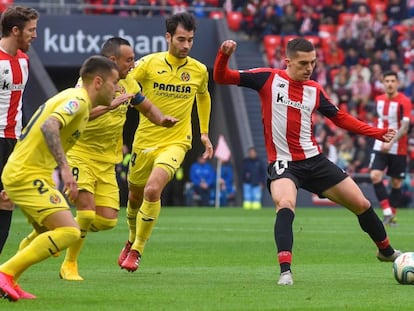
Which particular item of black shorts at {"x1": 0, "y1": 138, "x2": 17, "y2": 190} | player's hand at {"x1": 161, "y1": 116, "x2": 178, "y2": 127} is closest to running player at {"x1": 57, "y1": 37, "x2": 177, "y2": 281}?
player's hand at {"x1": 161, "y1": 116, "x2": 178, "y2": 127}

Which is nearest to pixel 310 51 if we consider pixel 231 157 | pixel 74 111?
pixel 74 111

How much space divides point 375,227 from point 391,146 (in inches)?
408

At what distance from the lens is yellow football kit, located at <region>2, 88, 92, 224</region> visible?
9398 mm

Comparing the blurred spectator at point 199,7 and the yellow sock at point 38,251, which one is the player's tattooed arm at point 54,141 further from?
the blurred spectator at point 199,7

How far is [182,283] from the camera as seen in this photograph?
441 inches

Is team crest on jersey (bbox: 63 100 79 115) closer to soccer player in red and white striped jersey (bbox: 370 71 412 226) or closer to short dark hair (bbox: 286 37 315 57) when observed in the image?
short dark hair (bbox: 286 37 315 57)

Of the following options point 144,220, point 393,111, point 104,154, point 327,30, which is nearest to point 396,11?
point 327,30

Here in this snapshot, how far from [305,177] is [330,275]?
3.68ft

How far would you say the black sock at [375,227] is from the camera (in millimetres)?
12070

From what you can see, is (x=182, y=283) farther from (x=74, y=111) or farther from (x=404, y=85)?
(x=404, y=85)

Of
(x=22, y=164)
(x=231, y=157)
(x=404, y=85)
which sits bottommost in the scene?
(x=231, y=157)

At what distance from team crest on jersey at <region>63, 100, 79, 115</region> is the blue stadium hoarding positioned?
24.7 m

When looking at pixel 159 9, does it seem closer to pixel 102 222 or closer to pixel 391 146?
pixel 391 146

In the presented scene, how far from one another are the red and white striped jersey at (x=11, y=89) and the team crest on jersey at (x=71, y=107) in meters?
2.40
